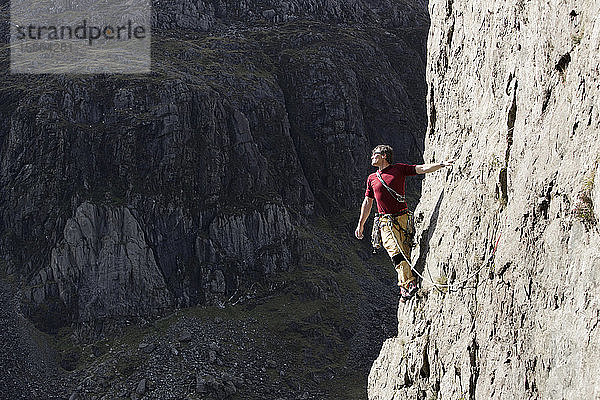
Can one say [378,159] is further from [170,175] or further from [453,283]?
[170,175]

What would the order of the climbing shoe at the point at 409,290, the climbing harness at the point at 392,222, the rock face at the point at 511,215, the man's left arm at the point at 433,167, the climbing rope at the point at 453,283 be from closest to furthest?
1. the rock face at the point at 511,215
2. the climbing rope at the point at 453,283
3. the man's left arm at the point at 433,167
4. the climbing shoe at the point at 409,290
5. the climbing harness at the point at 392,222

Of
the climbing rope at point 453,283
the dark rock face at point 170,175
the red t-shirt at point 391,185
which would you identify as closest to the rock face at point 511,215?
the climbing rope at point 453,283

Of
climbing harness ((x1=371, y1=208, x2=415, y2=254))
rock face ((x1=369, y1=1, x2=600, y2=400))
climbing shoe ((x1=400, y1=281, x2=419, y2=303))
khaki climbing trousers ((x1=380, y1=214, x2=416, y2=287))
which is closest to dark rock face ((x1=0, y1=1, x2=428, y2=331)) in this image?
climbing harness ((x1=371, y1=208, x2=415, y2=254))

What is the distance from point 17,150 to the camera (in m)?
61.2

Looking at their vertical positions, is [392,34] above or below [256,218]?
above

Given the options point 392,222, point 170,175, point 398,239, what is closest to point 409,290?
point 398,239

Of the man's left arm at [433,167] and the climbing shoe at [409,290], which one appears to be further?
the climbing shoe at [409,290]

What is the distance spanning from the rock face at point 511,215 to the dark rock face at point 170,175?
4717cm

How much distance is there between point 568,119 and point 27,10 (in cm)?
9523

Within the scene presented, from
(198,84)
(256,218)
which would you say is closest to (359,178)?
(256,218)

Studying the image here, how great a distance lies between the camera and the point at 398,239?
14.9m

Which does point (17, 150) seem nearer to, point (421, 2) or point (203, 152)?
point (203, 152)

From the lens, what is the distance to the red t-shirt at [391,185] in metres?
14.6

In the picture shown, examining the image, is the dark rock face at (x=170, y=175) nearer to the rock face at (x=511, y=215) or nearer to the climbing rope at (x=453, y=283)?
the climbing rope at (x=453, y=283)
